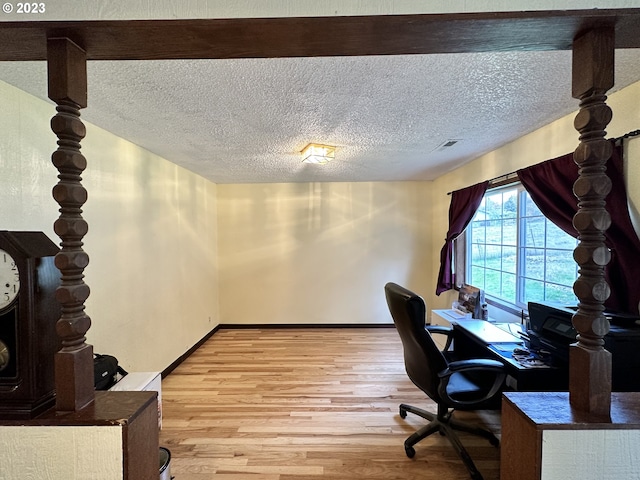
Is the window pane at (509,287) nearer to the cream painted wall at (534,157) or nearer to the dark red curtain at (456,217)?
the dark red curtain at (456,217)

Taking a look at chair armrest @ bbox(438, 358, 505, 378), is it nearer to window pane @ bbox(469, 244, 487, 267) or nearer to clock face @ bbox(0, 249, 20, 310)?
window pane @ bbox(469, 244, 487, 267)

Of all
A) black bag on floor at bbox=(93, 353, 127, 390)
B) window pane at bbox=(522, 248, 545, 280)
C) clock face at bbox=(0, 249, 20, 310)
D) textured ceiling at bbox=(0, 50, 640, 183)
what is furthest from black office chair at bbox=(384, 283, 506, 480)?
black bag on floor at bbox=(93, 353, 127, 390)

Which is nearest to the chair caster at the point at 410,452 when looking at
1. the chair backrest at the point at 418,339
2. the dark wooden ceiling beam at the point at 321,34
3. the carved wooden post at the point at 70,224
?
the chair backrest at the point at 418,339

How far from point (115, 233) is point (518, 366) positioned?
3.05 metres

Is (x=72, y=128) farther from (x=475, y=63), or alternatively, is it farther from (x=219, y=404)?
(x=219, y=404)

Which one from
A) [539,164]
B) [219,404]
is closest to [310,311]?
[219,404]

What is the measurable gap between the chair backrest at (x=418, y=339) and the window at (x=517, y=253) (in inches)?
45.1

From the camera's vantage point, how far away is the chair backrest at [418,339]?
5.41 feet

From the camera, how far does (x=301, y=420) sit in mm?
2172

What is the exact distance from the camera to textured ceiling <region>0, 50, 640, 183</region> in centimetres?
135

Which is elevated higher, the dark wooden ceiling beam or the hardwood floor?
the dark wooden ceiling beam

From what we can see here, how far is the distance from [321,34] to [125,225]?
2.34 m

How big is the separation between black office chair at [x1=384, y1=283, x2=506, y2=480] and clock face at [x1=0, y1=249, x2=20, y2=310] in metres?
1.77

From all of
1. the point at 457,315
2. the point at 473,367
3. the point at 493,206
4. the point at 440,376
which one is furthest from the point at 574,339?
the point at 493,206
